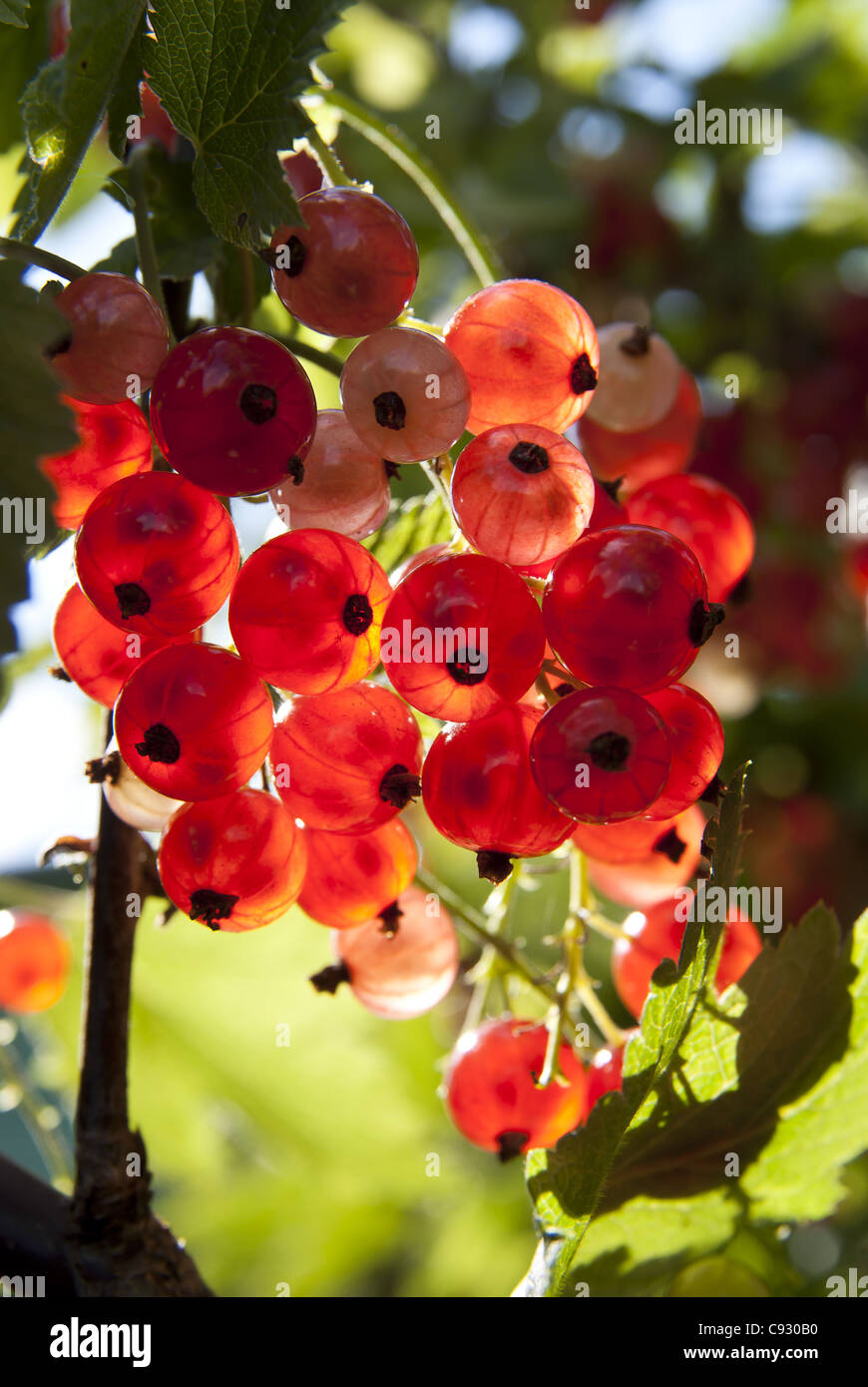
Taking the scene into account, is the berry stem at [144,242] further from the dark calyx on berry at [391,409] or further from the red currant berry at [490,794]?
the red currant berry at [490,794]

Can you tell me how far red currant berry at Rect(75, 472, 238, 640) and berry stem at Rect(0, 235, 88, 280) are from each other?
0.46 feet

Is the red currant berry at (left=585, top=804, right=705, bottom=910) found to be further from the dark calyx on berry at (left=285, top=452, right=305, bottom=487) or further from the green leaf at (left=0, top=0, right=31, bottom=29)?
the green leaf at (left=0, top=0, right=31, bottom=29)

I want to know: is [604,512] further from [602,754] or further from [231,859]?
[231,859]

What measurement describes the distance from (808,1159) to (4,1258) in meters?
0.63

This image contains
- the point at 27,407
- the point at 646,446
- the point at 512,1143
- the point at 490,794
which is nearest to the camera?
the point at 27,407

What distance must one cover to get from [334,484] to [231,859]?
0.26 meters

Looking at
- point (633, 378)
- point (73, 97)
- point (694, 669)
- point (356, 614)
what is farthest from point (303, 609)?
point (694, 669)

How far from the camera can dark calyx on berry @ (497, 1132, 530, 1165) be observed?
3.05 ft

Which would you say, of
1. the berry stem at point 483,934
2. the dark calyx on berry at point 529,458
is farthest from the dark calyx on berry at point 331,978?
the dark calyx on berry at point 529,458

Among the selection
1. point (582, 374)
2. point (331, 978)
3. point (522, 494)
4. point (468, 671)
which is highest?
point (582, 374)

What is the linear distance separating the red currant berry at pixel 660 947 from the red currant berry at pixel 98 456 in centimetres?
54

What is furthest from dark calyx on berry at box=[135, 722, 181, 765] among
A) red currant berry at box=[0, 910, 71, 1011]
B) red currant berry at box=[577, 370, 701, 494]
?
red currant berry at box=[0, 910, 71, 1011]

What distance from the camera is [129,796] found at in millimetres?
850
